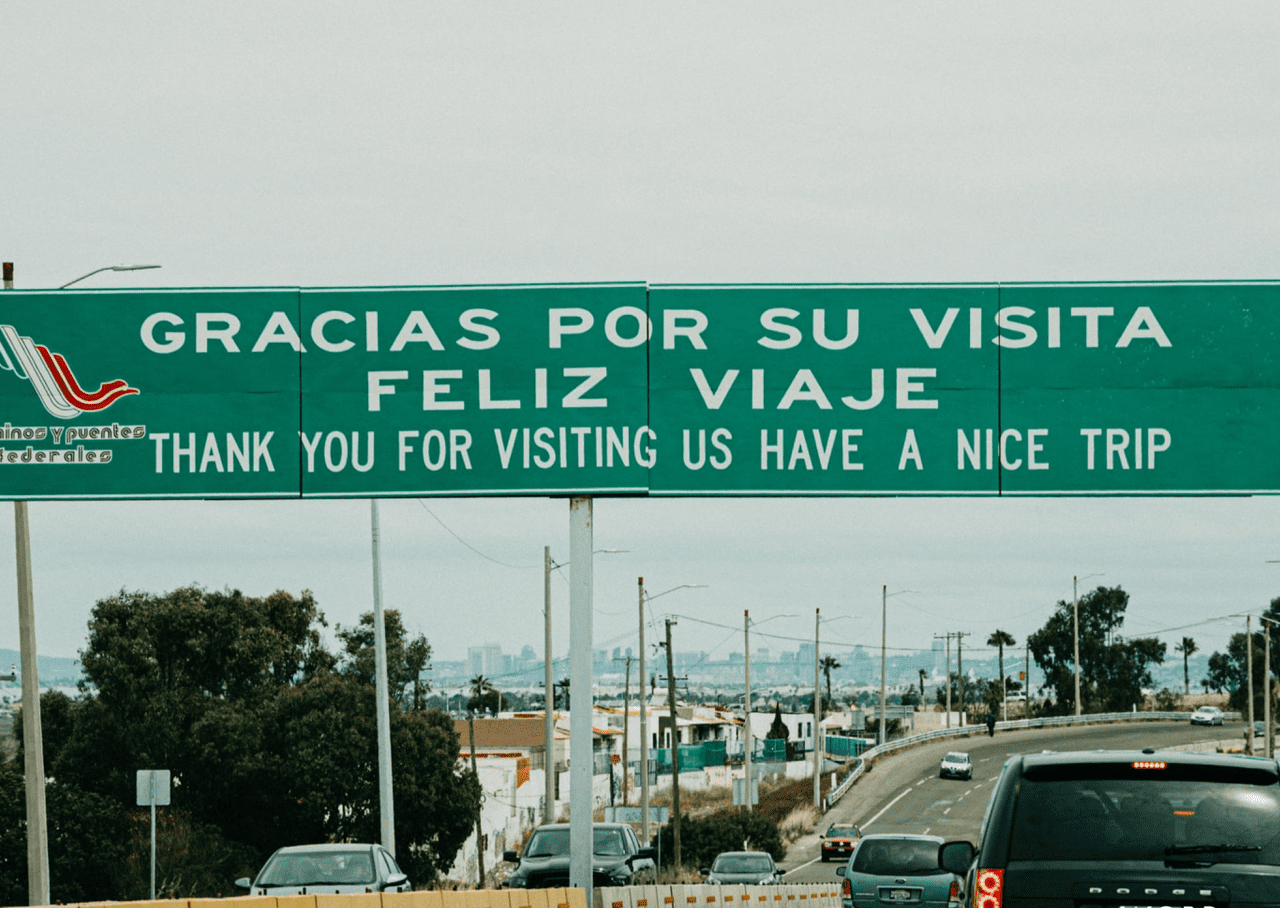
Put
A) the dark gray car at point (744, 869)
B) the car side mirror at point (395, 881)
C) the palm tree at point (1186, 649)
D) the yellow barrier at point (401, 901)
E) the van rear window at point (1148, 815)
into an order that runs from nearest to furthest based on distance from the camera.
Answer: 1. the van rear window at point (1148, 815)
2. the yellow barrier at point (401, 901)
3. the car side mirror at point (395, 881)
4. the dark gray car at point (744, 869)
5. the palm tree at point (1186, 649)

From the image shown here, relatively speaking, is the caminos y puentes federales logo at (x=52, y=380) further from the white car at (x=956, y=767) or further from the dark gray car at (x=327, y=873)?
the white car at (x=956, y=767)

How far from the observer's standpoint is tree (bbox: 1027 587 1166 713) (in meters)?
143

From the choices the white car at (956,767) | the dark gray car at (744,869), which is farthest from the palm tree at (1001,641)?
the dark gray car at (744,869)

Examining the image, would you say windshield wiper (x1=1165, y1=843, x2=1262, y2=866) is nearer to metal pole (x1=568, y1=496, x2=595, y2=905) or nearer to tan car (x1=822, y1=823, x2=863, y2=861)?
metal pole (x1=568, y1=496, x2=595, y2=905)

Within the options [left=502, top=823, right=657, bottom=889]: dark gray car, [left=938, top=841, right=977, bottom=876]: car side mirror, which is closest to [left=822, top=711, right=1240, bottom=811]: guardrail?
[left=502, top=823, right=657, bottom=889]: dark gray car

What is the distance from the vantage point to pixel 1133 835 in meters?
8.25

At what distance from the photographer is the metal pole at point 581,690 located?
52.3 ft

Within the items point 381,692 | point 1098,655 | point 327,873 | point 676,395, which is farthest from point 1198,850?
point 1098,655

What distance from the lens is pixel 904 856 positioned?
2302 centimetres

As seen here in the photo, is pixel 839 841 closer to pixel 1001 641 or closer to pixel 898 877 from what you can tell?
pixel 898 877

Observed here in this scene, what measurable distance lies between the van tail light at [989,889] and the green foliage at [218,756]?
4377 cm

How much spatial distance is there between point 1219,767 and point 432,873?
47091 millimetres

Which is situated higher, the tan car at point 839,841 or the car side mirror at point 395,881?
the car side mirror at point 395,881

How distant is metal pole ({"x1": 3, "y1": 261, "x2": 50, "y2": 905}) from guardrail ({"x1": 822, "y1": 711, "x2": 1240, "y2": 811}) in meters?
64.1
